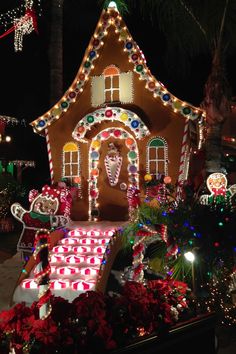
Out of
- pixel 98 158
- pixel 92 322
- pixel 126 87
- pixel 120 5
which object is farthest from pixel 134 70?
pixel 92 322

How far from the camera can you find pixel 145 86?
12.5m

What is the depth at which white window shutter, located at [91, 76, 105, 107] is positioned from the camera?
1315 centimetres

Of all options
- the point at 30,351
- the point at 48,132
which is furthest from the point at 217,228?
the point at 48,132

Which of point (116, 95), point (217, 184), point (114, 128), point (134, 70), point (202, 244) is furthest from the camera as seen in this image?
point (116, 95)

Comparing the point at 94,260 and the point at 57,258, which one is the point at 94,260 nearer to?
the point at 94,260

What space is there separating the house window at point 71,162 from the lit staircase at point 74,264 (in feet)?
8.20

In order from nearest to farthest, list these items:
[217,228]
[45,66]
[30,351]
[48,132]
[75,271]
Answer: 1. [30,351]
2. [217,228]
3. [75,271]
4. [48,132]
5. [45,66]

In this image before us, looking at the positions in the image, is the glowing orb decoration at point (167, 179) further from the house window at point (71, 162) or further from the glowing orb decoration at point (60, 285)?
the glowing orb decoration at point (60, 285)

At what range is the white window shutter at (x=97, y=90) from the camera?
13.1 m

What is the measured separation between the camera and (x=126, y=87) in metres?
12.9

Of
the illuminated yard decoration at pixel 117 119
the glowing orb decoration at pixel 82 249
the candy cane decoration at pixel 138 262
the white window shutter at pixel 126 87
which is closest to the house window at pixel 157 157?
the illuminated yard decoration at pixel 117 119

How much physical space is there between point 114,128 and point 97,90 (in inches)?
55.3

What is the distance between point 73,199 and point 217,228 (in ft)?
22.2

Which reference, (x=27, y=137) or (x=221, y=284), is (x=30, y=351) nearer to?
(x=221, y=284)
